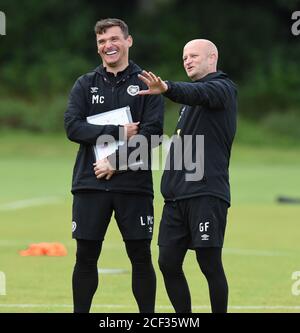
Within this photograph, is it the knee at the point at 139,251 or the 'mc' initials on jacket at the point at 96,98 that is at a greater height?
the 'mc' initials on jacket at the point at 96,98

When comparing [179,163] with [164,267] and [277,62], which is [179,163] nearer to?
[164,267]

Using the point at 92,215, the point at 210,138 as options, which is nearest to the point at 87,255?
the point at 92,215

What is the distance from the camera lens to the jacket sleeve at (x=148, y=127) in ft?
27.3

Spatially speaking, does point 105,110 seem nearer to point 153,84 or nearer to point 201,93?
point 153,84

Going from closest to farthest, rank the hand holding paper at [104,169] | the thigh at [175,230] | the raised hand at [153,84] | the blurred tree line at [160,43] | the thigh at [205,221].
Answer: the raised hand at [153,84] → the thigh at [205,221] → the thigh at [175,230] → the hand holding paper at [104,169] → the blurred tree line at [160,43]

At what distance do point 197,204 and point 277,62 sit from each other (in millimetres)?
36187

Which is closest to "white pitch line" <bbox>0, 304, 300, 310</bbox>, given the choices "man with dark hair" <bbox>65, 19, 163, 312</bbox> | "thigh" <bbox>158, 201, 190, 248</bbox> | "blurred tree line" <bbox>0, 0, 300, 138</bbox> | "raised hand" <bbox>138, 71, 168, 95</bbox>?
"man with dark hair" <bbox>65, 19, 163, 312</bbox>

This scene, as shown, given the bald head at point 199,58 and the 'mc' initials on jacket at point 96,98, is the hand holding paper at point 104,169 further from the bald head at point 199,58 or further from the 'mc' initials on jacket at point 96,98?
the bald head at point 199,58

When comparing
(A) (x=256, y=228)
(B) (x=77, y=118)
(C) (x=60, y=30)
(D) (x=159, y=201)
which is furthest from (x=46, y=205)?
(C) (x=60, y=30)

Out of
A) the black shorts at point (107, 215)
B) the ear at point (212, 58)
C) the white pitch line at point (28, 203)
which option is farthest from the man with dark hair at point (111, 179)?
the white pitch line at point (28, 203)

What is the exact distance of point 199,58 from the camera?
26.9 ft

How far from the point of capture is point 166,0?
47.2m

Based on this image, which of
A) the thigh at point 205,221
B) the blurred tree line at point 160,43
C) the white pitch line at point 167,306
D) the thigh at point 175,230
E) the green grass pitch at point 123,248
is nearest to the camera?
the thigh at point 205,221

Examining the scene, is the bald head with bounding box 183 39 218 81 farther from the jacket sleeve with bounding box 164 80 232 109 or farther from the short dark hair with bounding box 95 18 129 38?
the short dark hair with bounding box 95 18 129 38
